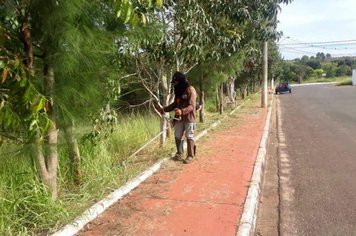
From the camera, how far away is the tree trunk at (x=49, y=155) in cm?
482

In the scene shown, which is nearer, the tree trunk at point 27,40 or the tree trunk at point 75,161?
the tree trunk at point 27,40

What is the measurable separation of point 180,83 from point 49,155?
3317mm

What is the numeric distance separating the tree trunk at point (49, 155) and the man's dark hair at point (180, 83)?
120 inches

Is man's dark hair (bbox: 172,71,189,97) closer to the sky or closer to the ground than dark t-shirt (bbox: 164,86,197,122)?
closer to the sky

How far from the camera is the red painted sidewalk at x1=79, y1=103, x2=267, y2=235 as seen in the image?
14.8ft

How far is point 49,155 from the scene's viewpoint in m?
5.02

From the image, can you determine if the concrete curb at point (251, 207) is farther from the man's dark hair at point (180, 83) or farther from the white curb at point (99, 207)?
the man's dark hair at point (180, 83)

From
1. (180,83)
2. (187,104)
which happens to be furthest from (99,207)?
(180,83)

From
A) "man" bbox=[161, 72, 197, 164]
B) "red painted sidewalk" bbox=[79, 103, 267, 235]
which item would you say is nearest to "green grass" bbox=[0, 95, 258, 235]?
"red painted sidewalk" bbox=[79, 103, 267, 235]

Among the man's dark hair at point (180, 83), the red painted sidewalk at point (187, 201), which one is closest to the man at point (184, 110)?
the man's dark hair at point (180, 83)

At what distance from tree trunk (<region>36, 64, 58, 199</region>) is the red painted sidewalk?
78 cm

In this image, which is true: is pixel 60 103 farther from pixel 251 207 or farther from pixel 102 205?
pixel 251 207

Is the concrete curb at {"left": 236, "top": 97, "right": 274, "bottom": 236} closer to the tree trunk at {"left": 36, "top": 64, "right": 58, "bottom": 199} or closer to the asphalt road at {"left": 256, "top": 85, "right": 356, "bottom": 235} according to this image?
the asphalt road at {"left": 256, "top": 85, "right": 356, "bottom": 235}

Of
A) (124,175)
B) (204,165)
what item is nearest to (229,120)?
(204,165)
